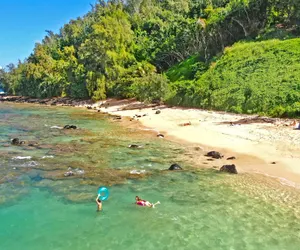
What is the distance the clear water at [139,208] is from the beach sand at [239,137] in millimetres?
2515

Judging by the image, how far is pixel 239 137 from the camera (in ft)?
107

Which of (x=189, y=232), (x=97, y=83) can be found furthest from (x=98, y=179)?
(x=97, y=83)

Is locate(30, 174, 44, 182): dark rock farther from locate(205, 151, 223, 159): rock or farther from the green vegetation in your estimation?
the green vegetation

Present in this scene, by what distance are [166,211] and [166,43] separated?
7961cm

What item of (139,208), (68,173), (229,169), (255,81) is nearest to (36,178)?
(68,173)

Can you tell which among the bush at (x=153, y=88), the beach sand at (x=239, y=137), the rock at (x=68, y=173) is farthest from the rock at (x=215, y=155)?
the bush at (x=153, y=88)

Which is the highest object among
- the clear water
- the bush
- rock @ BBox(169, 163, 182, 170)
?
the bush

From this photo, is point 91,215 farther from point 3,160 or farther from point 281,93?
point 281,93

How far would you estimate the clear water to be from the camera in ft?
46.8

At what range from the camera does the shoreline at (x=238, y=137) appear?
77.4ft

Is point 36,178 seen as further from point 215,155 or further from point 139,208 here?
point 215,155

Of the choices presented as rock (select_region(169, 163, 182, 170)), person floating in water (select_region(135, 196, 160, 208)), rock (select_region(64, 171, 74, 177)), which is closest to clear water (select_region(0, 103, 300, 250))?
person floating in water (select_region(135, 196, 160, 208))

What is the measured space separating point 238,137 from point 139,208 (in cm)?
1815

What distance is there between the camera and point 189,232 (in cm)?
1489
